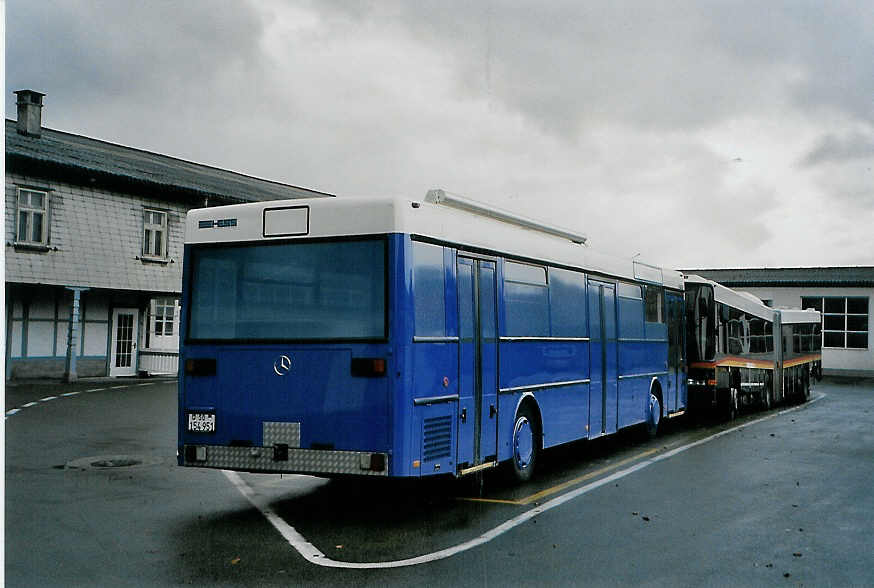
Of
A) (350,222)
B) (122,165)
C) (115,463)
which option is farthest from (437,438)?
(122,165)

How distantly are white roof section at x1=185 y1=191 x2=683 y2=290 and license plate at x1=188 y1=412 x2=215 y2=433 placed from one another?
1.71m

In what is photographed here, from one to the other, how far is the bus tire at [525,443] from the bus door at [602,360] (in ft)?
6.24

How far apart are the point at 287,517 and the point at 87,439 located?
24.8ft

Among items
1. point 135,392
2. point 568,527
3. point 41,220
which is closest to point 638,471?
point 568,527

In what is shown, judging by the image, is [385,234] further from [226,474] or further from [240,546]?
[226,474]

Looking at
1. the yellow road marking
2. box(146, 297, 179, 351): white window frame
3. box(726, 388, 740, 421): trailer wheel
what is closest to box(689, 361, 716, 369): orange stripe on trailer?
box(726, 388, 740, 421): trailer wheel

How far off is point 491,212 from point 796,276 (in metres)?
45.8

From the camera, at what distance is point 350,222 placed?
347 inches

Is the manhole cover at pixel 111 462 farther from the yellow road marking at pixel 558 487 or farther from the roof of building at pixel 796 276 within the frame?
the roof of building at pixel 796 276

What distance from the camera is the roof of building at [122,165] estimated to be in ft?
95.5

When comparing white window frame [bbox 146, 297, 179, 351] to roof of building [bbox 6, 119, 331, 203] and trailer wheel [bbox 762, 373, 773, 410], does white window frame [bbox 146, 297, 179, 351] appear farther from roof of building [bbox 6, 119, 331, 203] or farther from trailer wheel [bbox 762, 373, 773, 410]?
trailer wheel [bbox 762, 373, 773, 410]

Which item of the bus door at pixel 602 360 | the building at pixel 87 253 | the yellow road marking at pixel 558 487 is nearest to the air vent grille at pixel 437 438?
the yellow road marking at pixel 558 487

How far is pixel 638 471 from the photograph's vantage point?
1241 cm

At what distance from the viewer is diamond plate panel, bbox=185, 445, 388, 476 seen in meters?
8.60
